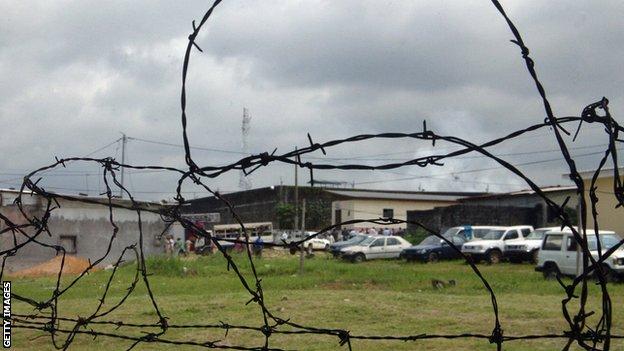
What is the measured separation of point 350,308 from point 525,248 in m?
15.4

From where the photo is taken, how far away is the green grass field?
8891 mm

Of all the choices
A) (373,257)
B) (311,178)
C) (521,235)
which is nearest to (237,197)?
(373,257)

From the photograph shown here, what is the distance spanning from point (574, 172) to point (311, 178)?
2.41 feet

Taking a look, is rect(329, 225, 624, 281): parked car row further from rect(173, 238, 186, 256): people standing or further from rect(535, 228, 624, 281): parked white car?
rect(173, 238, 186, 256): people standing

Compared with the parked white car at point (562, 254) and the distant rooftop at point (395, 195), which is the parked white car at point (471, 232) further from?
the distant rooftop at point (395, 195)

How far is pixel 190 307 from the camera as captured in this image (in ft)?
41.6

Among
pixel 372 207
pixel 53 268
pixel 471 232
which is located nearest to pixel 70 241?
pixel 53 268

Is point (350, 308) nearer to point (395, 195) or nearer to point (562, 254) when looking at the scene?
point (562, 254)

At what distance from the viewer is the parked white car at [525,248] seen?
26131mm

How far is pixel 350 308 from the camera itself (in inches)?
476

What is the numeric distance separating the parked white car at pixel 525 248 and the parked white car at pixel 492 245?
413 millimetres
